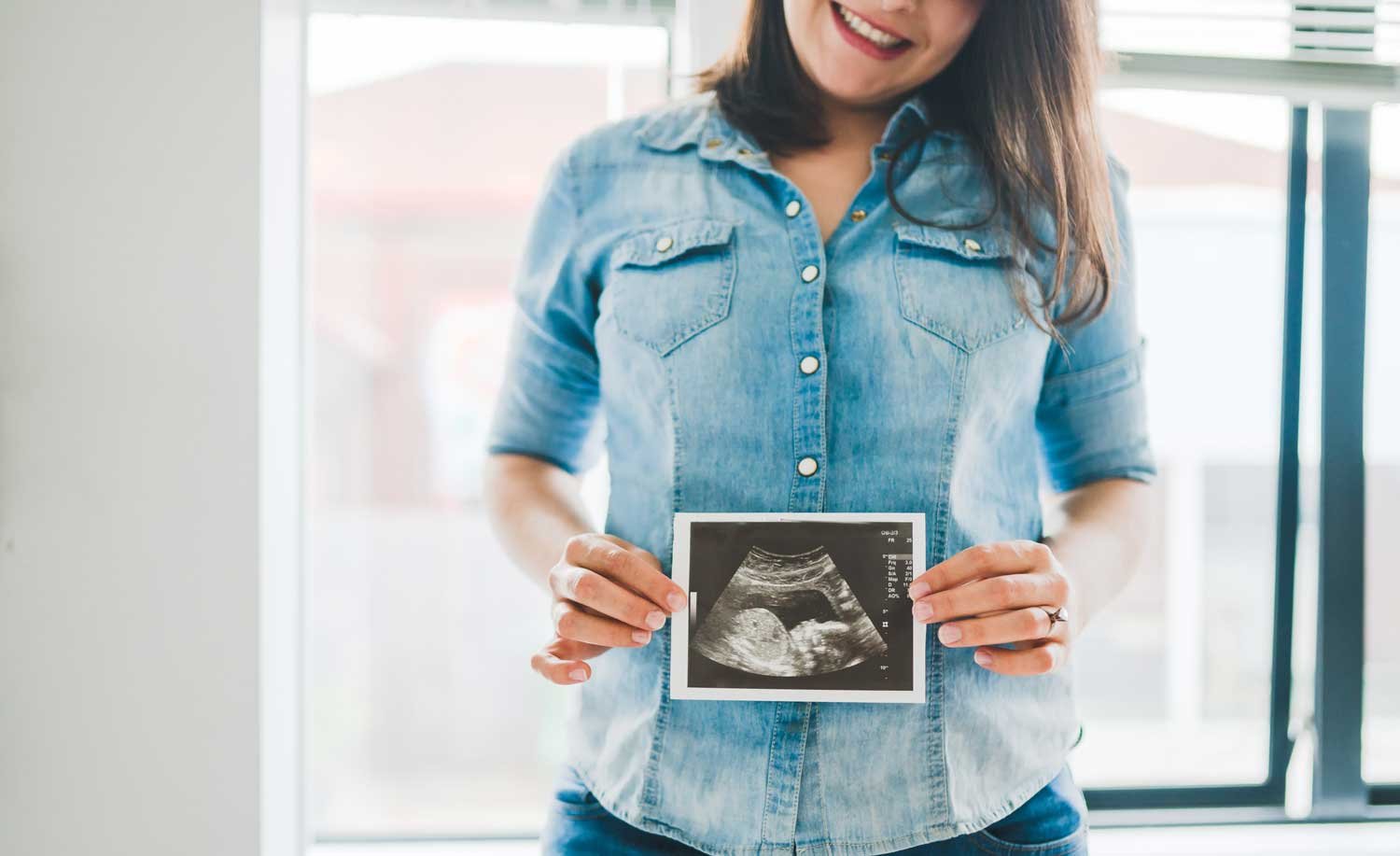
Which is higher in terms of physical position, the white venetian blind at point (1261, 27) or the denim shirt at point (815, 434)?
the white venetian blind at point (1261, 27)

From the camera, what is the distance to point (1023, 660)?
2.34ft

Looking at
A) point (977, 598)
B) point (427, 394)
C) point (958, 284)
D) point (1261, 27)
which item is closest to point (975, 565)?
point (977, 598)

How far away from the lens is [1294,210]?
59.9 inches

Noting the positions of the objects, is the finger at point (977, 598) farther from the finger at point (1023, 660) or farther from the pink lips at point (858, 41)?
the pink lips at point (858, 41)

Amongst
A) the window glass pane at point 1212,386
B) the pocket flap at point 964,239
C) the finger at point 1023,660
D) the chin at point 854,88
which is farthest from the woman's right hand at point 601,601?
the window glass pane at point 1212,386

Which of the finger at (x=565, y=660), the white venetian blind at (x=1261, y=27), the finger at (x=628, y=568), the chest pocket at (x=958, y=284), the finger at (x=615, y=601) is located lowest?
the finger at (x=565, y=660)

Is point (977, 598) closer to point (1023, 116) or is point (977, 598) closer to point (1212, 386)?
point (1023, 116)

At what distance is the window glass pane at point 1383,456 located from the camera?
1.52 meters

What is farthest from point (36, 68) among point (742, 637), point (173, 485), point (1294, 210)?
point (1294, 210)

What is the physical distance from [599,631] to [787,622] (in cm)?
16

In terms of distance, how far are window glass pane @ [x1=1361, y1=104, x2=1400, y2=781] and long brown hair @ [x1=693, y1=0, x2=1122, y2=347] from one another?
100cm

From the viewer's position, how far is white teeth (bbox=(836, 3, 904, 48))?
811 millimetres

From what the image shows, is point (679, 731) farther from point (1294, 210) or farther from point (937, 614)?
point (1294, 210)

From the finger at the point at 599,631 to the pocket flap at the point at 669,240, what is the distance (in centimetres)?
32
